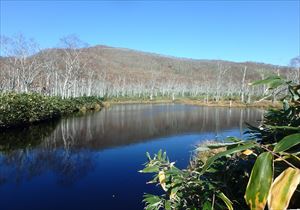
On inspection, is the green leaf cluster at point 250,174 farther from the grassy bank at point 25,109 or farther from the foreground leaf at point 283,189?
the grassy bank at point 25,109

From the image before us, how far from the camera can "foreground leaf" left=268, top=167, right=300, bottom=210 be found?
2.68ft

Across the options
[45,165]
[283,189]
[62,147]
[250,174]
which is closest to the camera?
[283,189]

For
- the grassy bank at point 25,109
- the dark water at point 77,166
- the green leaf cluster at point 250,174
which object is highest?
the green leaf cluster at point 250,174

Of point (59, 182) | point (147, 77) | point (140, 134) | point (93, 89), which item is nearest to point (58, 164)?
point (59, 182)

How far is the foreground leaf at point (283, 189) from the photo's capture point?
0.82m

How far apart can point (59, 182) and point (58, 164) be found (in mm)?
2214

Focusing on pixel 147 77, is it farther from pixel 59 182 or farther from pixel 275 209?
pixel 275 209

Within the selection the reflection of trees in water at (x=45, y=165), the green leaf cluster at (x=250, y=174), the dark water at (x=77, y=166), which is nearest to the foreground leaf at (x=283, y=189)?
the green leaf cluster at (x=250, y=174)

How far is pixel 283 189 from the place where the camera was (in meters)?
0.83

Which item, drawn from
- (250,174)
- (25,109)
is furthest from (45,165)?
(250,174)

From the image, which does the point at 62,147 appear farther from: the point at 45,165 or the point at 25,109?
the point at 25,109

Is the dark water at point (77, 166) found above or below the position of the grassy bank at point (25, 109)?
below

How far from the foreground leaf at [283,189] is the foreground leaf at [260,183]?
0.02m

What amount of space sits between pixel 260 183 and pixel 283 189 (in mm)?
56
